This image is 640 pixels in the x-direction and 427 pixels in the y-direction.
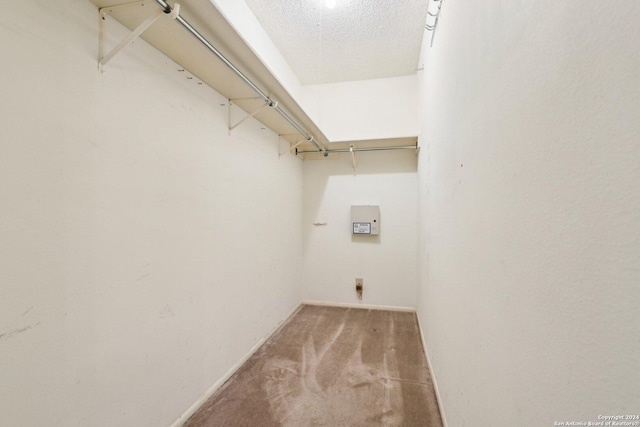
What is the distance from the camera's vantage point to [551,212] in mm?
505

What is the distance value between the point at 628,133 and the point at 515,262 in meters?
0.39

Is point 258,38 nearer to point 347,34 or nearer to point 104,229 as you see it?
point 347,34

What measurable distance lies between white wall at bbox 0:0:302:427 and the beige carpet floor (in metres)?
0.24

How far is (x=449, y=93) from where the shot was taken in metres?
1.39

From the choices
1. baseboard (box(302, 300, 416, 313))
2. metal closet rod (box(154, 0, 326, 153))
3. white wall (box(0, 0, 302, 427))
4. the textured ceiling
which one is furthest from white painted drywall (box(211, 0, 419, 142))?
baseboard (box(302, 300, 416, 313))

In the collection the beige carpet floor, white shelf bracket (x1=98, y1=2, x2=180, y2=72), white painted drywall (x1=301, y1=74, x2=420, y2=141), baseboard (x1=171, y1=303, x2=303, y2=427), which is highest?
white painted drywall (x1=301, y1=74, x2=420, y2=141)

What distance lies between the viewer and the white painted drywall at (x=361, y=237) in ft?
11.3

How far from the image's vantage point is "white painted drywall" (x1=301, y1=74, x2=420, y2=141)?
3406 mm

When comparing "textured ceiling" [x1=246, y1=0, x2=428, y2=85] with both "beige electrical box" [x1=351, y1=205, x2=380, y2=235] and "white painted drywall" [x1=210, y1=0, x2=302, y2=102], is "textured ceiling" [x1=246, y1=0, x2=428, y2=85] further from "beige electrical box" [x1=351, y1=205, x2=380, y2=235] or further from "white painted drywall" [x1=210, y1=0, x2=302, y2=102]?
"beige electrical box" [x1=351, y1=205, x2=380, y2=235]

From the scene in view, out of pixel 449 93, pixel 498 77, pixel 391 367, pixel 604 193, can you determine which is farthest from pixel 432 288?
pixel 604 193

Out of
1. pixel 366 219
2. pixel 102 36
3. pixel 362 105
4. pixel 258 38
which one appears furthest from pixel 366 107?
pixel 102 36

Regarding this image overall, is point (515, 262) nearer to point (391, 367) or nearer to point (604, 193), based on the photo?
point (604, 193)

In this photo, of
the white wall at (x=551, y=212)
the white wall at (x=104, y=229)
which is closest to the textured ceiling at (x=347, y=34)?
the white wall at (x=104, y=229)

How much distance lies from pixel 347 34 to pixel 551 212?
273 cm
